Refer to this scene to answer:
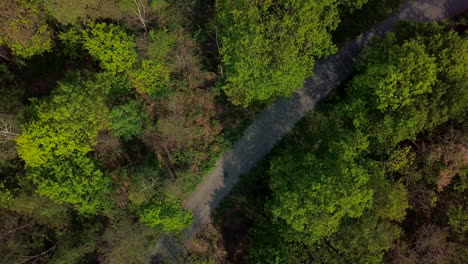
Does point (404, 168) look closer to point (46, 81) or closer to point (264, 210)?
point (264, 210)

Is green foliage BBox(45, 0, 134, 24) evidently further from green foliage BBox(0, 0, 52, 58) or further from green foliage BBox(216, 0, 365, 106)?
green foliage BBox(216, 0, 365, 106)

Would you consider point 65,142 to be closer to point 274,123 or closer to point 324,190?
point 274,123

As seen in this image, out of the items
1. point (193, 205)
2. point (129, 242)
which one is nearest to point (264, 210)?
point (193, 205)

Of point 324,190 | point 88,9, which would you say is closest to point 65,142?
point 88,9

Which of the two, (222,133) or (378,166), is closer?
(378,166)

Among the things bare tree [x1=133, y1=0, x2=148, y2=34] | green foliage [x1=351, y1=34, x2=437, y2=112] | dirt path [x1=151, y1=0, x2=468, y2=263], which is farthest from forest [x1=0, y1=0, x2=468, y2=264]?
dirt path [x1=151, y1=0, x2=468, y2=263]

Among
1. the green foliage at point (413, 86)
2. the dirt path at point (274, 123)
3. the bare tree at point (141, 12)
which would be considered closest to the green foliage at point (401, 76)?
the green foliage at point (413, 86)
